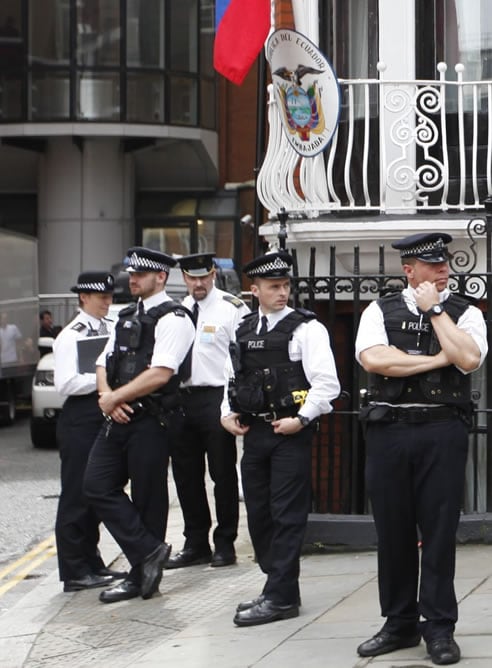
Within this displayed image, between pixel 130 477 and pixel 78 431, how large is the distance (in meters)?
0.63

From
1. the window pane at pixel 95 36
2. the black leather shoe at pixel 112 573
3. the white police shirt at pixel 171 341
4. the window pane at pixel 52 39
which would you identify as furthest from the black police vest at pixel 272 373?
the window pane at pixel 52 39

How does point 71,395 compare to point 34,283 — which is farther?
point 34,283

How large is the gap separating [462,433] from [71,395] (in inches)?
129

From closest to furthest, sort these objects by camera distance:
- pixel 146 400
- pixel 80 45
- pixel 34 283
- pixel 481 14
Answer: pixel 146 400, pixel 481 14, pixel 34 283, pixel 80 45

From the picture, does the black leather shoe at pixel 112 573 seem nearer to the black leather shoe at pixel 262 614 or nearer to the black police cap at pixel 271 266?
the black leather shoe at pixel 262 614

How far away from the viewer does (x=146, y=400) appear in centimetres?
830

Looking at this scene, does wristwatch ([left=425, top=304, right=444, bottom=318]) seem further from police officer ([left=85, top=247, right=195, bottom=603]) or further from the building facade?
the building facade

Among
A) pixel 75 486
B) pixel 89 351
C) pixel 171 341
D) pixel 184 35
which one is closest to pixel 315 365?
pixel 171 341

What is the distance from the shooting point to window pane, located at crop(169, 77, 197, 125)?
105 feet

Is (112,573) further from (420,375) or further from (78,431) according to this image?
(420,375)

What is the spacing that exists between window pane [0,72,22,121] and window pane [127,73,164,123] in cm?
251

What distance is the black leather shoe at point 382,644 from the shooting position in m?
6.47

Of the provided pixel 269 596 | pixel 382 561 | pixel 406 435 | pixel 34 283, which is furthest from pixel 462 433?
pixel 34 283

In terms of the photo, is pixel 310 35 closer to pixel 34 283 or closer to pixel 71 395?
pixel 71 395
